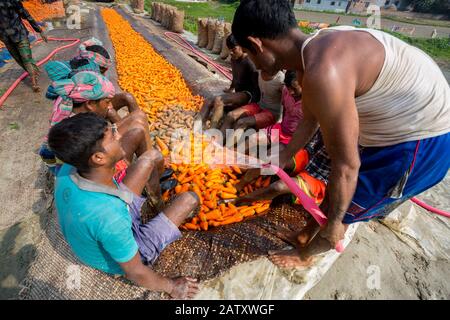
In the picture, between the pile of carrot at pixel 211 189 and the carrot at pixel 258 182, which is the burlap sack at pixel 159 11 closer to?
the pile of carrot at pixel 211 189

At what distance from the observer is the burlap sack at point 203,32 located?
38.3 feet

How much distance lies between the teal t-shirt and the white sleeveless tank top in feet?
4.78

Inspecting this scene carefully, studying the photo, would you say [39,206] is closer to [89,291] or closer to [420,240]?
[89,291]

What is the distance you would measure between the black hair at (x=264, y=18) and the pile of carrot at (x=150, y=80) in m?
3.28

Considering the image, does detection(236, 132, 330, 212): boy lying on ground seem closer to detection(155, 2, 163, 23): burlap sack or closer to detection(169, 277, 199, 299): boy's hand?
detection(169, 277, 199, 299): boy's hand

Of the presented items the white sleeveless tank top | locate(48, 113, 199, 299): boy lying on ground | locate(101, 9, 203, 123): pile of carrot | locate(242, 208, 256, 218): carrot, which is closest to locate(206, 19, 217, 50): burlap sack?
locate(101, 9, 203, 123): pile of carrot

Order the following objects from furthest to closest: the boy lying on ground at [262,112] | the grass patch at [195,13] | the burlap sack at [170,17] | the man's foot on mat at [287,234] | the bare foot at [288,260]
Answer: the grass patch at [195,13], the burlap sack at [170,17], the boy lying on ground at [262,112], the man's foot on mat at [287,234], the bare foot at [288,260]

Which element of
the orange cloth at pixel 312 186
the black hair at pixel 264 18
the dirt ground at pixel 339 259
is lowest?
the dirt ground at pixel 339 259

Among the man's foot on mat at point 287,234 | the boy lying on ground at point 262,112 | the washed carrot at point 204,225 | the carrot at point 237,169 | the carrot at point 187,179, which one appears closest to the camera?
the man's foot on mat at point 287,234

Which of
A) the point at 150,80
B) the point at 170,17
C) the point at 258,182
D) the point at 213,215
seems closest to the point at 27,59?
the point at 150,80

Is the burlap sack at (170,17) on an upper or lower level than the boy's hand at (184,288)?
upper

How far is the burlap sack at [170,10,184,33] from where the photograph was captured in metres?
14.1

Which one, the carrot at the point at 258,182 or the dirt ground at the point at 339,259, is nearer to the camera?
the dirt ground at the point at 339,259

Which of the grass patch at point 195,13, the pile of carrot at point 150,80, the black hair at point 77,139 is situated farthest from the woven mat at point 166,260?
the grass patch at point 195,13
